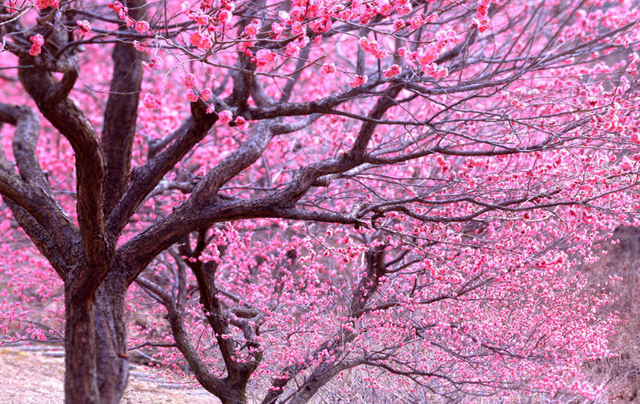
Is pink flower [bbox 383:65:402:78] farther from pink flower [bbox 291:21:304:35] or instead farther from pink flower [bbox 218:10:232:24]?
pink flower [bbox 218:10:232:24]

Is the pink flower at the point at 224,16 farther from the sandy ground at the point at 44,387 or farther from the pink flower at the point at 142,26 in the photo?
the sandy ground at the point at 44,387

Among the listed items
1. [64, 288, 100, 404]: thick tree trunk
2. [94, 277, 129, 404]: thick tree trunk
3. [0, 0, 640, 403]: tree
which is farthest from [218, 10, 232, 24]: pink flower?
[94, 277, 129, 404]: thick tree trunk

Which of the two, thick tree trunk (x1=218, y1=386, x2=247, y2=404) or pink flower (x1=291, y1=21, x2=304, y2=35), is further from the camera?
thick tree trunk (x1=218, y1=386, x2=247, y2=404)

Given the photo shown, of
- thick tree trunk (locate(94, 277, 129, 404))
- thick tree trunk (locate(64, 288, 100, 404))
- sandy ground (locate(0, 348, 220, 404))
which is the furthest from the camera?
sandy ground (locate(0, 348, 220, 404))

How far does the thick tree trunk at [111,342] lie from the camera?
3805mm

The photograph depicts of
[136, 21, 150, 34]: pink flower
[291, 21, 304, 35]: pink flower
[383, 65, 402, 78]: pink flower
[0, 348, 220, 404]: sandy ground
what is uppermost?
[291, 21, 304, 35]: pink flower

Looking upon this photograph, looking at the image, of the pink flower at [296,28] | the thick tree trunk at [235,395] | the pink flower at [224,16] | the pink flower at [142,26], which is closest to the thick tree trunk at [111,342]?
the thick tree trunk at [235,395]

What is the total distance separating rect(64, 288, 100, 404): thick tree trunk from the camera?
3.68 meters

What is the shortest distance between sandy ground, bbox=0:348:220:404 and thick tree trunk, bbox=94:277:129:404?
4792mm

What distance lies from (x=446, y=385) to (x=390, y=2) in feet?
15.2

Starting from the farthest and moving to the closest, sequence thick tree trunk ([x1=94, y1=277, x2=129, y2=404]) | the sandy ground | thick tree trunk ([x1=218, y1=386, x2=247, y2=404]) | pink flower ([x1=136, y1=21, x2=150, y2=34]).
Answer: the sandy ground
thick tree trunk ([x1=218, y1=386, x2=247, y2=404])
thick tree trunk ([x1=94, y1=277, x2=129, y2=404])
pink flower ([x1=136, y1=21, x2=150, y2=34])

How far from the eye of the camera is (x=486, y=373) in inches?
259

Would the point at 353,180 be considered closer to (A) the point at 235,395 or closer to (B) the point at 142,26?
(A) the point at 235,395

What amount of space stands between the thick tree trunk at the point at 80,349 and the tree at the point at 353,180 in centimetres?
1
